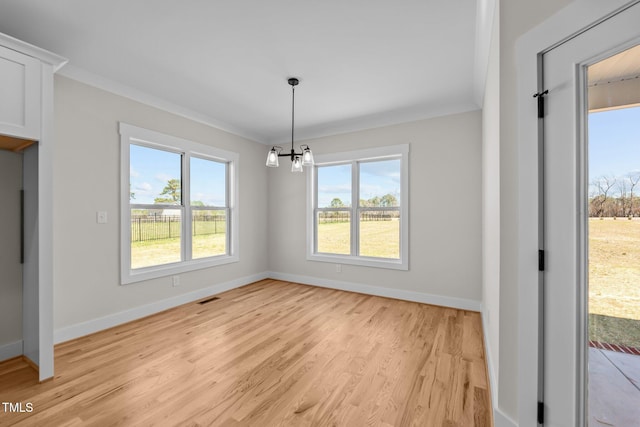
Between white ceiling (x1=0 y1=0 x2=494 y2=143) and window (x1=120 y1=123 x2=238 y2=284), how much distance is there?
0.61 m

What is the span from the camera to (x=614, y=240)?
104 centimetres

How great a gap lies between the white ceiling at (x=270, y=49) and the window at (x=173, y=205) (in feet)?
1.99

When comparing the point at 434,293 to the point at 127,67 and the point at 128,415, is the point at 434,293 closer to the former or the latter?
the point at 128,415

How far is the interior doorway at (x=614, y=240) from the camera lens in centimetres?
98

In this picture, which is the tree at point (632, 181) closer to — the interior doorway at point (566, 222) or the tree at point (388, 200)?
the interior doorway at point (566, 222)

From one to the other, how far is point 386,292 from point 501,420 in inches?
102

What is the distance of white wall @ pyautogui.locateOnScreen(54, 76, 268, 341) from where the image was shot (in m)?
2.62

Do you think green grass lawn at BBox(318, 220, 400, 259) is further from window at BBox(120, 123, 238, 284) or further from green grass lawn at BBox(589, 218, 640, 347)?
green grass lawn at BBox(589, 218, 640, 347)

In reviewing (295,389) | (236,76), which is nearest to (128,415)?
(295,389)

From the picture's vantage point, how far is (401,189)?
13.1 feet

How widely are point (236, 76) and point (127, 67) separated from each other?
105cm

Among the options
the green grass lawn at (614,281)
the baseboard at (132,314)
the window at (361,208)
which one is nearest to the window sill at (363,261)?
the window at (361,208)

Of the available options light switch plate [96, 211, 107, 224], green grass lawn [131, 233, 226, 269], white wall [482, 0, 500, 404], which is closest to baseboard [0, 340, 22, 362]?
green grass lawn [131, 233, 226, 269]

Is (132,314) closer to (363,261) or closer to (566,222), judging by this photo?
(363,261)
